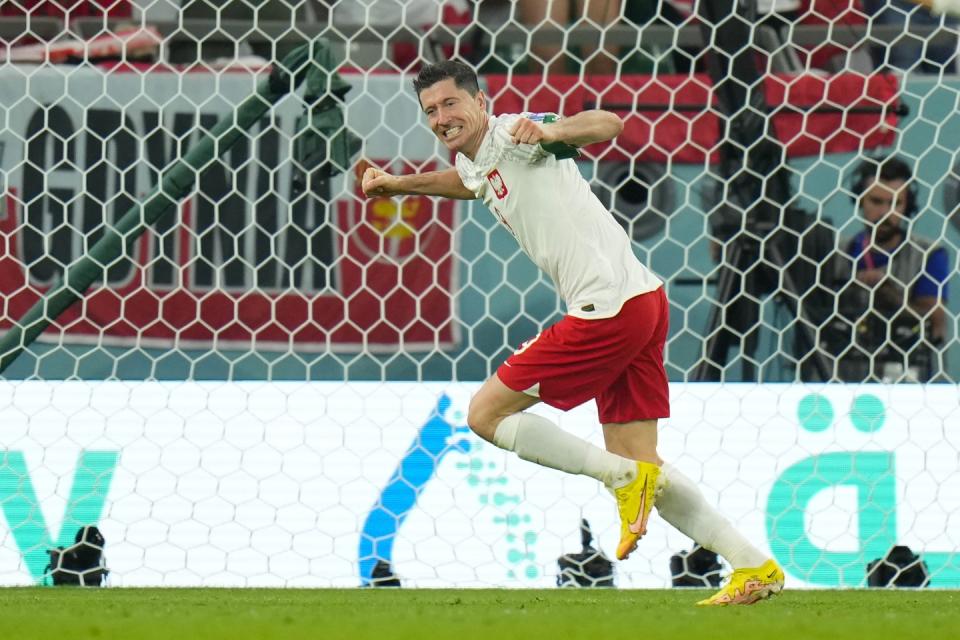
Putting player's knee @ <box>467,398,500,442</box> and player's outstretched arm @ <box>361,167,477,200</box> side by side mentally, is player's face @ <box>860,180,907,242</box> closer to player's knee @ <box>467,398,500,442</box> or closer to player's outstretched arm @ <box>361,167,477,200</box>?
player's outstretched arm @ <box>361,167,477,200</box>

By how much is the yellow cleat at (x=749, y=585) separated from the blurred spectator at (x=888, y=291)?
1788 millimetres

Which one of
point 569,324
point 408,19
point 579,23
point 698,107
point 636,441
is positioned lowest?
point 636,441

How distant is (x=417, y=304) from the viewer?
18.1 feet

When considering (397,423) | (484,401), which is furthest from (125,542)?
(484,401)

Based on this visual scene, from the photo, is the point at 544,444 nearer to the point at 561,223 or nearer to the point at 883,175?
the point at 561,223

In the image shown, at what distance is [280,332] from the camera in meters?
5.42

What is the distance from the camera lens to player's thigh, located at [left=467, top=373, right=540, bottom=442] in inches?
140

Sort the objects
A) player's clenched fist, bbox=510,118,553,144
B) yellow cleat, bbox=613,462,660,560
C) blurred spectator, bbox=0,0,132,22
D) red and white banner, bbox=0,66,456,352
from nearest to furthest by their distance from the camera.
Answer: player's clenched fist, bbox=510,118,553,144
yellow cleat, bbox=613,462,660,560
red and white banner, bbox=0,66,456,352
blurred spectator, bbox=0,0,132,22

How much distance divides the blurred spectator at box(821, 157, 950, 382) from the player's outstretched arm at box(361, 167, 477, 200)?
2.01 meters

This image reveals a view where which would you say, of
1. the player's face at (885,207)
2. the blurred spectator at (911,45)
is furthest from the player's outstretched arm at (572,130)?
the blurred spectator at (911,45)

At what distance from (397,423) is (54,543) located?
3.71ft

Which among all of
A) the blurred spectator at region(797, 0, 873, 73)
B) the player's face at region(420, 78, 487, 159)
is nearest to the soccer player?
the player's face at region(420, 78, 487, 159)

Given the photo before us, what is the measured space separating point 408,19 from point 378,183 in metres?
2.76

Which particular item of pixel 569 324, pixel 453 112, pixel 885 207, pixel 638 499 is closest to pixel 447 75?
pixel 453 112
